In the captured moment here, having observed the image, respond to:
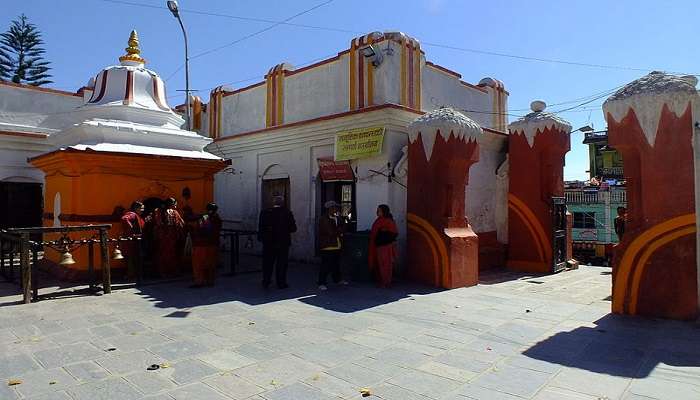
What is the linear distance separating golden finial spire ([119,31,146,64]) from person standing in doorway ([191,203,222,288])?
18.6 ft

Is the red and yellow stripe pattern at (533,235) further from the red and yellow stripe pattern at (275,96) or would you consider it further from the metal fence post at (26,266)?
the metal fence post at (26,266)

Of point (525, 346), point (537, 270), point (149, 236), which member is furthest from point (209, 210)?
point (537, 270)

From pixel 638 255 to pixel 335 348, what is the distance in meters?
4.64

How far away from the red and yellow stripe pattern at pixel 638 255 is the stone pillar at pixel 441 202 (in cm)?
283

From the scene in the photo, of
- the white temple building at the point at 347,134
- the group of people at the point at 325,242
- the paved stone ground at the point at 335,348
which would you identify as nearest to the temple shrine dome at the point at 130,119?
the white temple building at the point at 347,134

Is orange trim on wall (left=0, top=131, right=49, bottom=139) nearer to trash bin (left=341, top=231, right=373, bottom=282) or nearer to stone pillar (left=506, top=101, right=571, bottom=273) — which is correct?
trash bin (left=341, top=231, right=373, bottom=282)

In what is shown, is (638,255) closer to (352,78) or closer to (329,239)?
(329,239)

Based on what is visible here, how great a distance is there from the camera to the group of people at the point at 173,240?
27.5 ft

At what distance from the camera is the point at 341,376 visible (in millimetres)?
4246

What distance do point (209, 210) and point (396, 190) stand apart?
4111 mm

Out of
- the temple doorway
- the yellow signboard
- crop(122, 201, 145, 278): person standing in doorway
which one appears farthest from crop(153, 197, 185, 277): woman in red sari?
the temple doorway

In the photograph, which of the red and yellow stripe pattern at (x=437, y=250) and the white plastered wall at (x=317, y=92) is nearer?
the red and yellow stripe pattern at (x=437, y=250)

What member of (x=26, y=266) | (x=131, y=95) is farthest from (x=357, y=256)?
(x=131, y=95)

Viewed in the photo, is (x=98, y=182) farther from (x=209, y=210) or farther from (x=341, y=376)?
(x=341, y=376)
